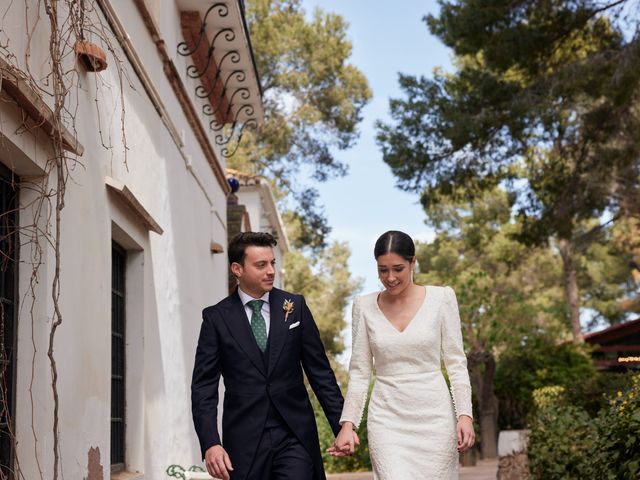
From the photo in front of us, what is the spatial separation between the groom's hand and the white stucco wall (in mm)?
827

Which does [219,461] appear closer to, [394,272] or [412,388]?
[412,388]

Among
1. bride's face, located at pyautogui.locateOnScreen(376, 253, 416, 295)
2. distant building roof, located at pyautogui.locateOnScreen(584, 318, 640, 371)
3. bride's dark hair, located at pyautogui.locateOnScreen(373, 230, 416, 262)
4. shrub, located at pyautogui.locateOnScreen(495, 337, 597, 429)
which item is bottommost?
bride's face, located at pyautogui.locateOnScreen(376, 253, 416, 295)

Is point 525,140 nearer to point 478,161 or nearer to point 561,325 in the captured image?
point 478,161

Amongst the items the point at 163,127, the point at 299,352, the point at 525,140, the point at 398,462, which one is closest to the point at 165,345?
the point at 163,127

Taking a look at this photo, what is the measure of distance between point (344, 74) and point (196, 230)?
24185 millimetres

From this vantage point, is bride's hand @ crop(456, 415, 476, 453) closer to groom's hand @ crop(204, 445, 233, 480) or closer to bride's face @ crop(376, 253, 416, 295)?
bride's face @ crop(376, 253, 416, 295)

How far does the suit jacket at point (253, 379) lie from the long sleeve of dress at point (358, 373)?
0.26m

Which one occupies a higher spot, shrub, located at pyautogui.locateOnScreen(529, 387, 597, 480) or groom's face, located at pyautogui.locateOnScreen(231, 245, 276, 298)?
groom's face, located at pyautogui.locateOnScreen(231, 245, 276, 298)

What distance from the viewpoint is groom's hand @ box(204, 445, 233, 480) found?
486 centimetres

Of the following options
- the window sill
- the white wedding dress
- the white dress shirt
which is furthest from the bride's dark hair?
the window sill

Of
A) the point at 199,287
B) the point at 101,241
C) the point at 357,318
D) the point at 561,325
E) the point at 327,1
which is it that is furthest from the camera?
the point at 561,325

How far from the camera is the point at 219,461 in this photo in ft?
15.9

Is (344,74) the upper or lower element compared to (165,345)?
upper

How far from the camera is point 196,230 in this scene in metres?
12.0
